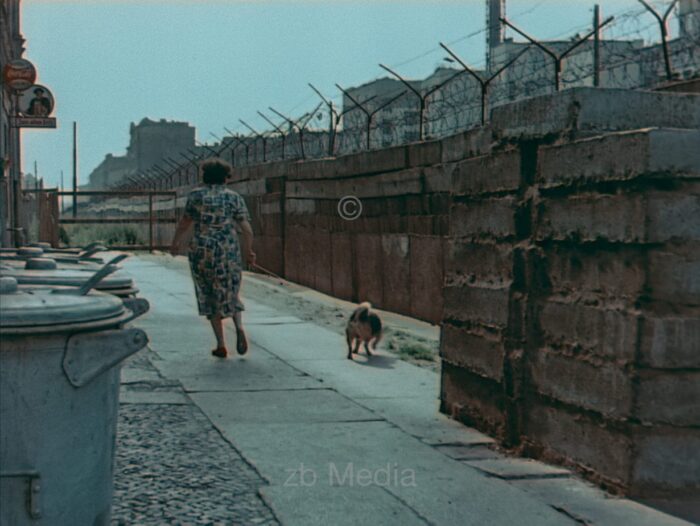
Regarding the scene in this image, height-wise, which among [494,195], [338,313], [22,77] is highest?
[22,77]

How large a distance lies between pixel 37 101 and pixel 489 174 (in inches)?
726

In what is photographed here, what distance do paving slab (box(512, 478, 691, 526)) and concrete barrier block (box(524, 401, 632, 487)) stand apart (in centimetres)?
10

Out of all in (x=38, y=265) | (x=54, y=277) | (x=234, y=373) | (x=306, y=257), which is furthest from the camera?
(x=306, y=257)

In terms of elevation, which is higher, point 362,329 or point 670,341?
point 670,341

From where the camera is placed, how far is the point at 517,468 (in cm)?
452

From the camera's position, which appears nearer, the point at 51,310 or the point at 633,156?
the point at 51,310

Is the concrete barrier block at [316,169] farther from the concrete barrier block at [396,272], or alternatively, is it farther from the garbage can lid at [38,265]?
the garbage can lid at [38,265]

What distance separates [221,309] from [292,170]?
28.9 feet

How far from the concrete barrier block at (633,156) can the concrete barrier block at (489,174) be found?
48 centimetres

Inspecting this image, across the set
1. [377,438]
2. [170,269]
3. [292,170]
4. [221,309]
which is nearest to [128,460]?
[377,438]

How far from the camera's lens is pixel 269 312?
37.1 ft

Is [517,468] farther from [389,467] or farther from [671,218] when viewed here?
[671,218]

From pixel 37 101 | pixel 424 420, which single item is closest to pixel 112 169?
pixel 37 101

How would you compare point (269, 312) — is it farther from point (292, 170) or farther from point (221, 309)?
point (292, 170)
